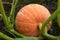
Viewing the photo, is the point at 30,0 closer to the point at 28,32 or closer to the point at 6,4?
the point at 6,4

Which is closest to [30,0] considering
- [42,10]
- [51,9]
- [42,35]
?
[51,9]

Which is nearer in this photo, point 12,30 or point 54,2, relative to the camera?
point 12,30

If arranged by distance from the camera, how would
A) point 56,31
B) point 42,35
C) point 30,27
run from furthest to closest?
1. point 56,31
2. point 30,27
3. point 42,35

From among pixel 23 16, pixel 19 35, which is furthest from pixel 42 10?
pixel 19 35

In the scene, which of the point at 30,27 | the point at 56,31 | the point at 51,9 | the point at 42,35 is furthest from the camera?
the point at 51,9

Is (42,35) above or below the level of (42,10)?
below

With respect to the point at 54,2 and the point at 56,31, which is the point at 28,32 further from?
the point at 54,2
